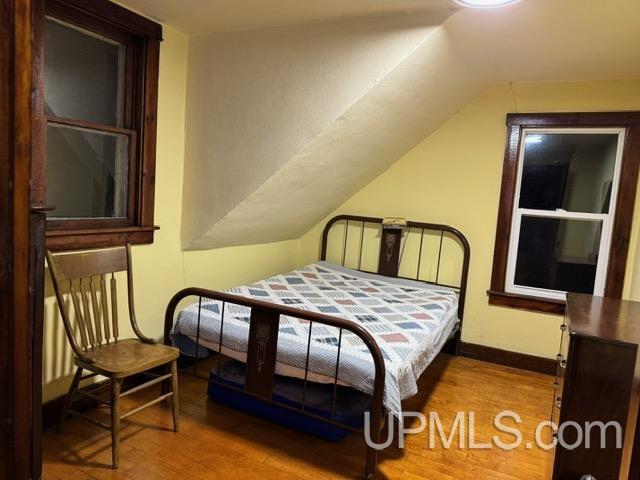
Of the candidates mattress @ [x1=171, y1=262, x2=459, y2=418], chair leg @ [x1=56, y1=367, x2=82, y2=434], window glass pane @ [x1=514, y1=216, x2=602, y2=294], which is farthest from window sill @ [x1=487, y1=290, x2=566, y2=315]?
chair leg @ [x1=56, y1=367, x2=82, y2=434]

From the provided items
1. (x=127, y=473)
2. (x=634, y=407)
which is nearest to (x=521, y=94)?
(x=634, y=407)

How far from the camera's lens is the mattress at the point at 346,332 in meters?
1.88

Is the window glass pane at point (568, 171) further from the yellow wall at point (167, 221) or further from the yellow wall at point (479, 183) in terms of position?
the yellow wall at point (167, 221)

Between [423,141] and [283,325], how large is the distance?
6.46 ft

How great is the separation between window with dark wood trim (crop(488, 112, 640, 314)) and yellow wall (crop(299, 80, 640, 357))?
0.07 meters

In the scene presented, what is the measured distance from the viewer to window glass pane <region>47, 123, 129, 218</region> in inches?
81.1

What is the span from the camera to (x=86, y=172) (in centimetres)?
223

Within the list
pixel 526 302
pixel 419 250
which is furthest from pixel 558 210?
pixel 419 250

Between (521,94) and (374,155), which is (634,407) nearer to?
(374,155)

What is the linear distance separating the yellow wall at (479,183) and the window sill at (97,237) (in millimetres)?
1947

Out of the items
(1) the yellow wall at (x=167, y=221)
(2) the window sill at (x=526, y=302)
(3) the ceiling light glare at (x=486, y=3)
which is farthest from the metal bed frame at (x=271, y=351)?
(2) the window sill at (x=526, y=302)

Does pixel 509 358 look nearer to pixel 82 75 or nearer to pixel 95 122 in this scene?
pixel 95 122

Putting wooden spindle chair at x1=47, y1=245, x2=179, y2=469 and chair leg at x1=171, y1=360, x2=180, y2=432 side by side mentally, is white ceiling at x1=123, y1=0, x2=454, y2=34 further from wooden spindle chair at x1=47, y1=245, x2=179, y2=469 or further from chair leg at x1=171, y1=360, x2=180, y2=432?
chair leg at x1=171, y1=360, x2=180, y2=432

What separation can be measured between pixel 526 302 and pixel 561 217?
65 cm
